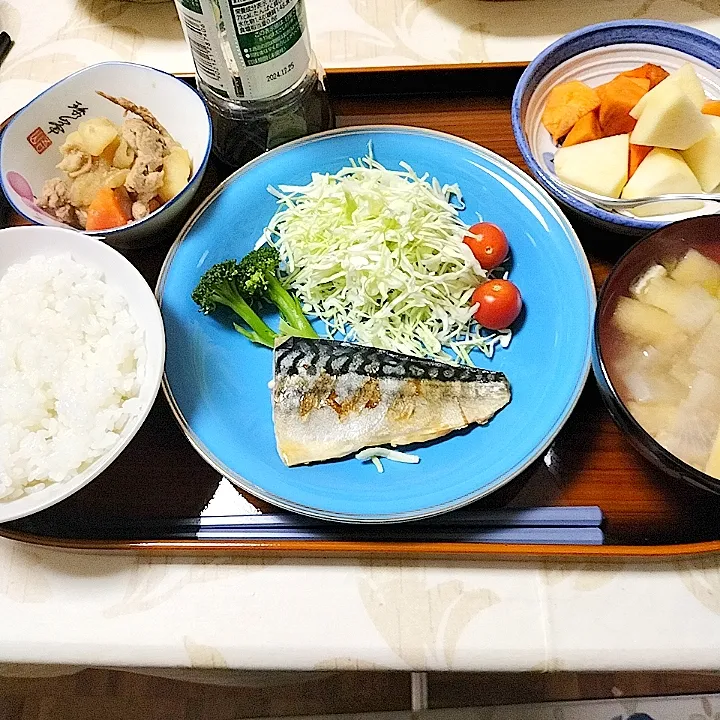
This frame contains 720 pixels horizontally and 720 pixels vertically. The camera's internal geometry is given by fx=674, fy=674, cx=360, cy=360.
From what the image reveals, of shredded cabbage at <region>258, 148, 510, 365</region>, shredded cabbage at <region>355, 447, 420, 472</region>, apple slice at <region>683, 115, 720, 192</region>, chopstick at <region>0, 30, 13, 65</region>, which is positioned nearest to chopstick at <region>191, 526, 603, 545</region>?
shredded cabbage at <region>355, 447, 420, 472</region>

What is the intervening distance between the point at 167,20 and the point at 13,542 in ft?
4.68

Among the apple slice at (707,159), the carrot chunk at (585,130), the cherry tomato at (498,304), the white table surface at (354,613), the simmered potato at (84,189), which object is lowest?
the white table surface at (354,613)

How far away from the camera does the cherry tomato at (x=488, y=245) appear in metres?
1.36

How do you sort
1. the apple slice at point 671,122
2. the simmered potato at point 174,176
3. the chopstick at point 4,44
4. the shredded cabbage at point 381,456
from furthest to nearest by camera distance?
the chopstick at point 4,44 < the simmered potato at point 174,176 < the apple slice at point 671,122 < the shredded cabbage at point 381,456

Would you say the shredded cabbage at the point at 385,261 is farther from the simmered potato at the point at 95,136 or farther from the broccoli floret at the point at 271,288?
the simmered potato at the point at 95,136

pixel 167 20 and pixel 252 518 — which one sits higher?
pixel 167 20

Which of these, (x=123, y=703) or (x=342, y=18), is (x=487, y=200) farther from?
(x=123, y=703)

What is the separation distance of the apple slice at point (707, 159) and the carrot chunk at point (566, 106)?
23cm

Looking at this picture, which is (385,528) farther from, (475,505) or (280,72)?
(280,72)

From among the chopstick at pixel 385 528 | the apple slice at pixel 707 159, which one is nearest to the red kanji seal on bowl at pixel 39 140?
the chopstick at pixel 385 528

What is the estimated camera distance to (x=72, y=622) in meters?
1.13

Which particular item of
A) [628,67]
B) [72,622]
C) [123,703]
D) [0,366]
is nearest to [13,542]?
[72,622]

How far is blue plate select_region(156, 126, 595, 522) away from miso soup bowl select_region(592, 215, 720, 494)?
77mm

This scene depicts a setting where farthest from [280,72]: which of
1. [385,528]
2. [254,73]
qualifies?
[385,528]
